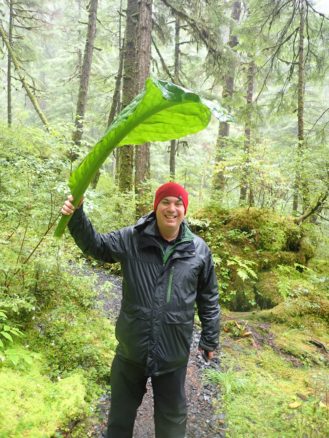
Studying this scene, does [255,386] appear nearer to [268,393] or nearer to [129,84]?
[268,393]

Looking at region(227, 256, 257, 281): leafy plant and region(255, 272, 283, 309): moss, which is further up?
region(227, 256, 257, 281): leafy plant

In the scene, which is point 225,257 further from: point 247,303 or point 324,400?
point 324,400

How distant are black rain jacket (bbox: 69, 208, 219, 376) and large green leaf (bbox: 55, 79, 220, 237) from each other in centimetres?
82

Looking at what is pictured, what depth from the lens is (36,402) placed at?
106 inches

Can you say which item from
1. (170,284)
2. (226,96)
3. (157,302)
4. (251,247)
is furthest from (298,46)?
(157,302)

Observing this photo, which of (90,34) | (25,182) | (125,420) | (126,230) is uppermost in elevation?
(90,34)

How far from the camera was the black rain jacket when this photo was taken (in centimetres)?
213

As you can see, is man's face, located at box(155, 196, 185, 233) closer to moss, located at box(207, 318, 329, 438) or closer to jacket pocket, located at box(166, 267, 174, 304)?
jacket pocket, located at box(166, 267, 174, 304)

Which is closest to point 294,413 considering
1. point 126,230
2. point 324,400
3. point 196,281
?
point 324,400

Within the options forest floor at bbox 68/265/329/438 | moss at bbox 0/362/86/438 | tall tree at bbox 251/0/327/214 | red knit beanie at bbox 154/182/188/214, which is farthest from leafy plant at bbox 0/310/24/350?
tall tree at bbox 251/0/327/214

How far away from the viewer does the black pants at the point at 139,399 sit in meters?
2.28

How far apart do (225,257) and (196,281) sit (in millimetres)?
4675

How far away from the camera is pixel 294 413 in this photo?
332cm

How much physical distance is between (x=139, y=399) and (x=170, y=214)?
1437mm
